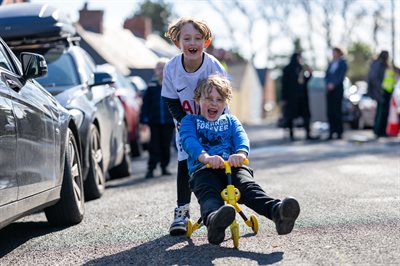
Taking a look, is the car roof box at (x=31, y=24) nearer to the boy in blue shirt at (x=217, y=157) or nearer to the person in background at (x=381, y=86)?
the boy in blue shirt at (x=217, y=157)

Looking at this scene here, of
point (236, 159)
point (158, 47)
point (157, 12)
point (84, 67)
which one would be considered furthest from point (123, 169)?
point (157, 12)

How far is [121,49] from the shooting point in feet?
132

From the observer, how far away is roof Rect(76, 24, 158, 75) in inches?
1449

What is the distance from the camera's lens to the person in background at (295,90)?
60.1 ft

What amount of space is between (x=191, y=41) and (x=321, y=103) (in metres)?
18.2

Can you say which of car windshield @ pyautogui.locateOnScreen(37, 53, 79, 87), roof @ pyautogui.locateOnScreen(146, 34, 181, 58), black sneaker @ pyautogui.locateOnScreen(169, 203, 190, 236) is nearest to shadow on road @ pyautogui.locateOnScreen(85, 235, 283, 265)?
black sneaker @ pyautogui.locateOnScreen(169, 203, 190, 236)

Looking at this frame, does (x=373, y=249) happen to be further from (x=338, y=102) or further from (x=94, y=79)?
(x=338, y=102)

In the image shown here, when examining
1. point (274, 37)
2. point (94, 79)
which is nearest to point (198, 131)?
point (94, 79)

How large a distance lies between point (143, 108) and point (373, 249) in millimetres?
6922

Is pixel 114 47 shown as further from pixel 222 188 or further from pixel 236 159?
pixel 236 159

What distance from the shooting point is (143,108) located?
11727mm

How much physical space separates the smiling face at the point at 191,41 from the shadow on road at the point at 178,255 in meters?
1.34

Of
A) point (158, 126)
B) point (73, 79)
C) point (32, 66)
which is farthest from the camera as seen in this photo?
point (158, 126)

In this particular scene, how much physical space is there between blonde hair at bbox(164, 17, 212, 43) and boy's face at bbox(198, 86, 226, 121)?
22.2 inches
